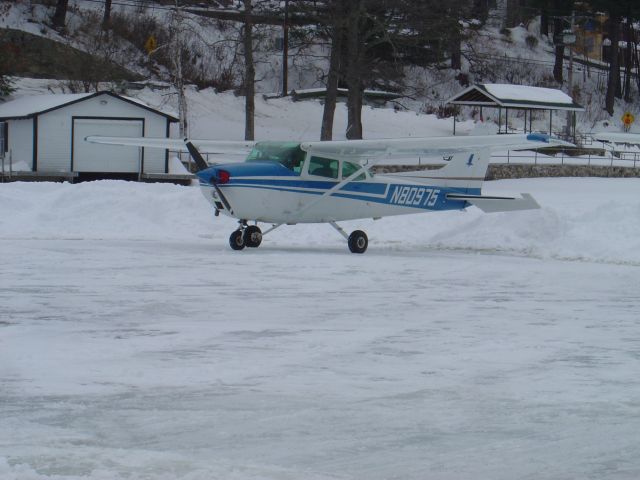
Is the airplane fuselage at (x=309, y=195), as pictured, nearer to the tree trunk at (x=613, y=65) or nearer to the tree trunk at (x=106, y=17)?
the tree trunk at (x=106, y=17)

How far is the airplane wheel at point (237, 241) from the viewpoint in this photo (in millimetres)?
16062

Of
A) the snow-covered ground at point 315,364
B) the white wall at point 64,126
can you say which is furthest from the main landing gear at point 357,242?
the white wall at point 64,126

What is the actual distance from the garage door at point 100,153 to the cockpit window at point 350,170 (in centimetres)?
1495

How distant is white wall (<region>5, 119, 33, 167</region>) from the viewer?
30.9m

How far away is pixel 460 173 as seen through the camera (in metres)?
17.8

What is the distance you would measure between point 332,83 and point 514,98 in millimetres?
13532

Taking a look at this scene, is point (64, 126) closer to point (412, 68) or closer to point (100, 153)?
point (100, 153)

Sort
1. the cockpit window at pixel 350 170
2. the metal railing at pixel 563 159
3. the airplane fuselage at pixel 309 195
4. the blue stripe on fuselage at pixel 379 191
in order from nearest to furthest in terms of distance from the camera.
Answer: the airplane fuselage at pixel 309 195
the blue stripe on fuselage at pixel 379 191
the cockpit window at pixel 350 170
the metal railing at pixel 563 159

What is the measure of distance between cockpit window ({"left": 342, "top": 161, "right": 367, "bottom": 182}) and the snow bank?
1.40 meters

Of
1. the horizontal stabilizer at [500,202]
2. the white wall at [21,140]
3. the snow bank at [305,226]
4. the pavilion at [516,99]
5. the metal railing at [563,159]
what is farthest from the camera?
the pavilion at [516,99]

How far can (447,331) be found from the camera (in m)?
8.93

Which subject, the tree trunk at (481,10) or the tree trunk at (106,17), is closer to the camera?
the tree trunk at (106,17)

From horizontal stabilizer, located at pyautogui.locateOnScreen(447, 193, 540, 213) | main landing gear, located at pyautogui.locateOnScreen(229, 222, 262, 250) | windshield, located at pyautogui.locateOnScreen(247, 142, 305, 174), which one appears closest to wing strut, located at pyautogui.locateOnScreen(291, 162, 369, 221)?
windshield, located at pyautogui.locateOnScreen(247, 142, 305, 174)

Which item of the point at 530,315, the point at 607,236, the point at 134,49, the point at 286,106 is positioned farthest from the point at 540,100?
the point at 530,315
